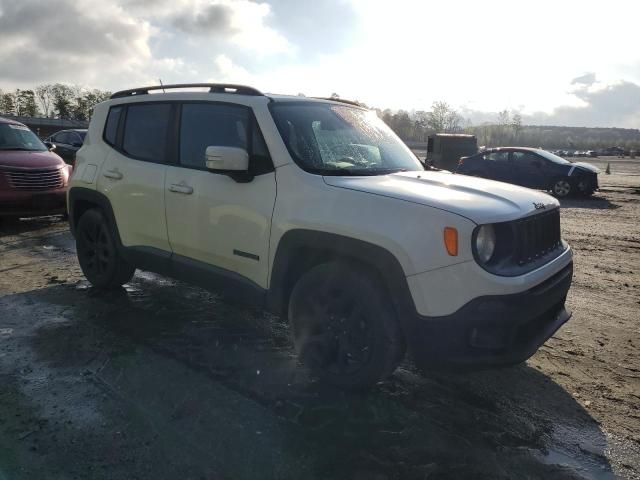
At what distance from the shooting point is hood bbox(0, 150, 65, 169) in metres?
8.45

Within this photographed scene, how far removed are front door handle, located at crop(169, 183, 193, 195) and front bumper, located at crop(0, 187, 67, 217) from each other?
5.51 metres

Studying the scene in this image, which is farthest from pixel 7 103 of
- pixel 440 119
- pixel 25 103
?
pixel 440 119

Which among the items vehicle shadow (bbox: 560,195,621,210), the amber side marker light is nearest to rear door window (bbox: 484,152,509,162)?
vehicle shadow (bbox: 560,195,621,210)

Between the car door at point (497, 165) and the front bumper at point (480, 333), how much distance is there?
44.1ft

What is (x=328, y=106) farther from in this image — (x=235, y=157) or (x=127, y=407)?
(x=127, y=407)

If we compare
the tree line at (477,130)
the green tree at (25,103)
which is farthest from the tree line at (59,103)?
the tree line at (477,130)

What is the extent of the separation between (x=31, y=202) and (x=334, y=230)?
718cm

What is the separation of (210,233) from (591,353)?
10.4 ft

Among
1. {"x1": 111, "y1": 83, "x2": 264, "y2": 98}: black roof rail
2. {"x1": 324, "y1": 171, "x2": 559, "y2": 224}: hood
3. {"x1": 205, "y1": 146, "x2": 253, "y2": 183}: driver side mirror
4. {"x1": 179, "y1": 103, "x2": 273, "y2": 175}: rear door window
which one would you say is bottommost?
{"x1": 324, "y1": 171, "x2": 559, "y2": 224}: hood

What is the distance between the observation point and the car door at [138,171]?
171 inches

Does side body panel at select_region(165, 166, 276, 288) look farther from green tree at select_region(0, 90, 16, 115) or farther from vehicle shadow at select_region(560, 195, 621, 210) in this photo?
green tree at select_region(0, 90, 16, 115)

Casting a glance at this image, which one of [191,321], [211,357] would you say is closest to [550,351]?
[211,357]

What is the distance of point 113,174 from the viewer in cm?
478

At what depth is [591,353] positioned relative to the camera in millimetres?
4098
